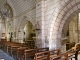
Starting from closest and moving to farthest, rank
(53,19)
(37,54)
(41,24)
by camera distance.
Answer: (37,54), (53,19), (41,24)

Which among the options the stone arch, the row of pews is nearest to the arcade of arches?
the stone arch

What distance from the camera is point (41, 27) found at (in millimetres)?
7164

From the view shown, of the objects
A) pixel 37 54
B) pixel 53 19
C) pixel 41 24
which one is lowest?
pixel 37 54

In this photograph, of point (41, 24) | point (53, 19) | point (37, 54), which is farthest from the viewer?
point (41, 24)

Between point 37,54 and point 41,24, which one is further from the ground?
point 41,24

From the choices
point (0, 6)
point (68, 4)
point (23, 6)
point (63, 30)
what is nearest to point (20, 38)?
point (23, 6)

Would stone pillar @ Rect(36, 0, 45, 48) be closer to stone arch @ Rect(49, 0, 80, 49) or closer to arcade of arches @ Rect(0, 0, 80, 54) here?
arcade of arches @ Rect(0, 0, 80, 54)

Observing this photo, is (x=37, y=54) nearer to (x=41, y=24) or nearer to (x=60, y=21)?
(x=60, y=21)

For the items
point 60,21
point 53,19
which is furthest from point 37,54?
point 60,21

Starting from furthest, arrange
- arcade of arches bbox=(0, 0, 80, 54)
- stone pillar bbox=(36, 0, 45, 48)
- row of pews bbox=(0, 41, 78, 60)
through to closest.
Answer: stone pillar bbox=(36, 0, 45, 48) → arcade of arches bbox=(0, 0, 80, 54) → row of pews bbox=(0, 41, 78, 60)

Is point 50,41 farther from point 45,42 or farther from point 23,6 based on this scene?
point 23,6

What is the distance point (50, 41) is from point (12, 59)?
233cm

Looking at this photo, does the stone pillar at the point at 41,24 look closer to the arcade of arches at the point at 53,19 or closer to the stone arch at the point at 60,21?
the arcade of arches at the point at 53,19

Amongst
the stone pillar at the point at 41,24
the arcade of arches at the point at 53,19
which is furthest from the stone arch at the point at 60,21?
the stone pillar at the point at 41,24
